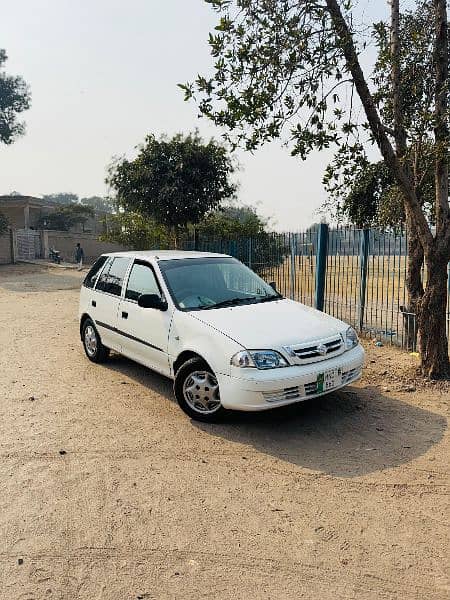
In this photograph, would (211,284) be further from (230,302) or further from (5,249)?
(5,249)

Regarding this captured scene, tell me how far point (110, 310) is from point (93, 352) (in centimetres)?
103

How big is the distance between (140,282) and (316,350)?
7.90 feet

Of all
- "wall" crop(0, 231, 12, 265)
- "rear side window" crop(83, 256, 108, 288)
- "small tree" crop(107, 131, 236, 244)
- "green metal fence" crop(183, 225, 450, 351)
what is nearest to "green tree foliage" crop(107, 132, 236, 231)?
"small tree" crop(107, 131, 236, 244)

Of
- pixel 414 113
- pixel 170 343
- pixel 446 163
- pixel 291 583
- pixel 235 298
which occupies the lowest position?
pixel 291 583

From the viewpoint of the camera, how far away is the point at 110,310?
6.38m

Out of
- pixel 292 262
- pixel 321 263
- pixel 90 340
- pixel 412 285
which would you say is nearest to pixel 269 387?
pixel 412 285

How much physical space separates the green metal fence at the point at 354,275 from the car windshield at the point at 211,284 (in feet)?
7.95

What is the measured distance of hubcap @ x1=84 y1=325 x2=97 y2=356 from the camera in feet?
23.1

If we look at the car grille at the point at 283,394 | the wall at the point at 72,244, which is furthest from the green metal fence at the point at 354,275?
the wall at the point at 72,244

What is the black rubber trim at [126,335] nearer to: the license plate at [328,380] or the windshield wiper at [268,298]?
the windshield wiper at [268,298]

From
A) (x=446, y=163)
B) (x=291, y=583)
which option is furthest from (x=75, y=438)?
(x=446, y=163)

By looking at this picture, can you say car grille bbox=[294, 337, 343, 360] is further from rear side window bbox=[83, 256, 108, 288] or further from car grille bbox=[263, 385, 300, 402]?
rear side window bbox=[83, 256, 108, 288]

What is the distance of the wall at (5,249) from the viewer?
102ft

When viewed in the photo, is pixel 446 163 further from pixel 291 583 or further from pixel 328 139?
pixel 291 583
